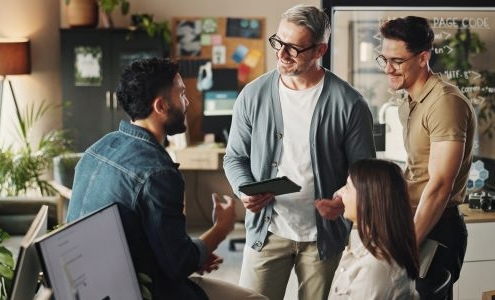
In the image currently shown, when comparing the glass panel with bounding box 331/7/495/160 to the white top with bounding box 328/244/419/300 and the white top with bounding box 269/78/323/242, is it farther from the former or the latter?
the white top with bounding box 328/244/419/300

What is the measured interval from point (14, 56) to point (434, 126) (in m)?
4.47

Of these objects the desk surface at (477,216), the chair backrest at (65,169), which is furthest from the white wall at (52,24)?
the desk surface at (477,216)

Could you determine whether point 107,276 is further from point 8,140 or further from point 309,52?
point 8,140

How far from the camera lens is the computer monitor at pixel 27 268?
5.95ft

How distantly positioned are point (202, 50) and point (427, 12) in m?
3.10

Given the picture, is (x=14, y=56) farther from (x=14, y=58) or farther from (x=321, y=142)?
(x=321, y=142)

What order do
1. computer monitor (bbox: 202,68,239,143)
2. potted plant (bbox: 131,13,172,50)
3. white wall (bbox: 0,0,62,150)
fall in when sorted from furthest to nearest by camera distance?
computer monitor (bbox: 202,68,239,143)
potted plant (bbox: 131,13,172,50)
white wall (bbox: 0,0,62,150)

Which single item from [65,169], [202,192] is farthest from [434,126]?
[202,192]

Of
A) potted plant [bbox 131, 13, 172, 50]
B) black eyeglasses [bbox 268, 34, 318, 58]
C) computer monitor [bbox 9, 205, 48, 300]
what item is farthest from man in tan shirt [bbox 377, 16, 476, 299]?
potted plant [bbox 131, 13, 172, 50]

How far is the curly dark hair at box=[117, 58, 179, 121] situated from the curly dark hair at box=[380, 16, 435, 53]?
885 millimetres

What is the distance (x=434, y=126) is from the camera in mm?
2889

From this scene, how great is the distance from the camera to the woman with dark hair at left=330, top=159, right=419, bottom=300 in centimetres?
235

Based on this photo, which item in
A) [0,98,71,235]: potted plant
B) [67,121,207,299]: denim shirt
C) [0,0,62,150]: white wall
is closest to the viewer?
[67,121,207,299]: denim shirt

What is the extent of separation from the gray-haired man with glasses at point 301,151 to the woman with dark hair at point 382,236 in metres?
0.49
